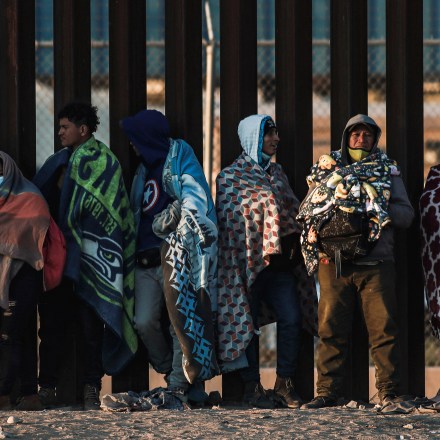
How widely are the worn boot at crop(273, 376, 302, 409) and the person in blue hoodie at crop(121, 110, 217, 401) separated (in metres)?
0.38

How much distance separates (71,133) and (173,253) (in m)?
0.91

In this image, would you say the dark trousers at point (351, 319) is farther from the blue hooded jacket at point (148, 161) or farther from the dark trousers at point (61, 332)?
the dark trousers at point (61, 332)

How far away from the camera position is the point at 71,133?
29.1 ft

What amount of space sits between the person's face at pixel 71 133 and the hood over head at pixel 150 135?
24cm

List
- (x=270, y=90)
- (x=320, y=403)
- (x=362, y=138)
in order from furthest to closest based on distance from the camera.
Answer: (x=270, y=90)
(x=362, y=138)
(x=320, y=403)

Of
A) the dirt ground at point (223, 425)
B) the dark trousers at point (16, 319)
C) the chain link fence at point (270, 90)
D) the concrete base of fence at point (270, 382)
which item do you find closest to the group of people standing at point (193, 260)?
the dark trousers at point (16, 319)

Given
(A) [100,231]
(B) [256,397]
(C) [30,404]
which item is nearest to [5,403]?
(C) [30,404]

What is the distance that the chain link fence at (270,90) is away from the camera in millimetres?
16203

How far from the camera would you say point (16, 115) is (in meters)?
9.22

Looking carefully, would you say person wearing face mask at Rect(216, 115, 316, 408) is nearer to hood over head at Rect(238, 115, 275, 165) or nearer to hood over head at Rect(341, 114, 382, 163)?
hood over head at Rect(238, 115, 275, 165)

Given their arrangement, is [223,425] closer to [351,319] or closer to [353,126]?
[351,319]

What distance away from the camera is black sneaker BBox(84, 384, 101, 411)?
863 cm

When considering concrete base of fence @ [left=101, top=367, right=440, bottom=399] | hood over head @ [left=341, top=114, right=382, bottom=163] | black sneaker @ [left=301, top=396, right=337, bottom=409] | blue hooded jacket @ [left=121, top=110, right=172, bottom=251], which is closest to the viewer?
black sneaker @ [left=301, top=396, right=337, bottom=409]

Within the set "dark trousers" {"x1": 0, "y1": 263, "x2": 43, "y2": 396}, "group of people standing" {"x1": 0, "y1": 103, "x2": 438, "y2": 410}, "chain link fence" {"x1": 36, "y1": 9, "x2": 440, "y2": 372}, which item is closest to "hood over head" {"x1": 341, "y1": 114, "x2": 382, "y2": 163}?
"group of people standing" {"x1": 0, "y1": 103, "x2": 438, "y2": 410}
